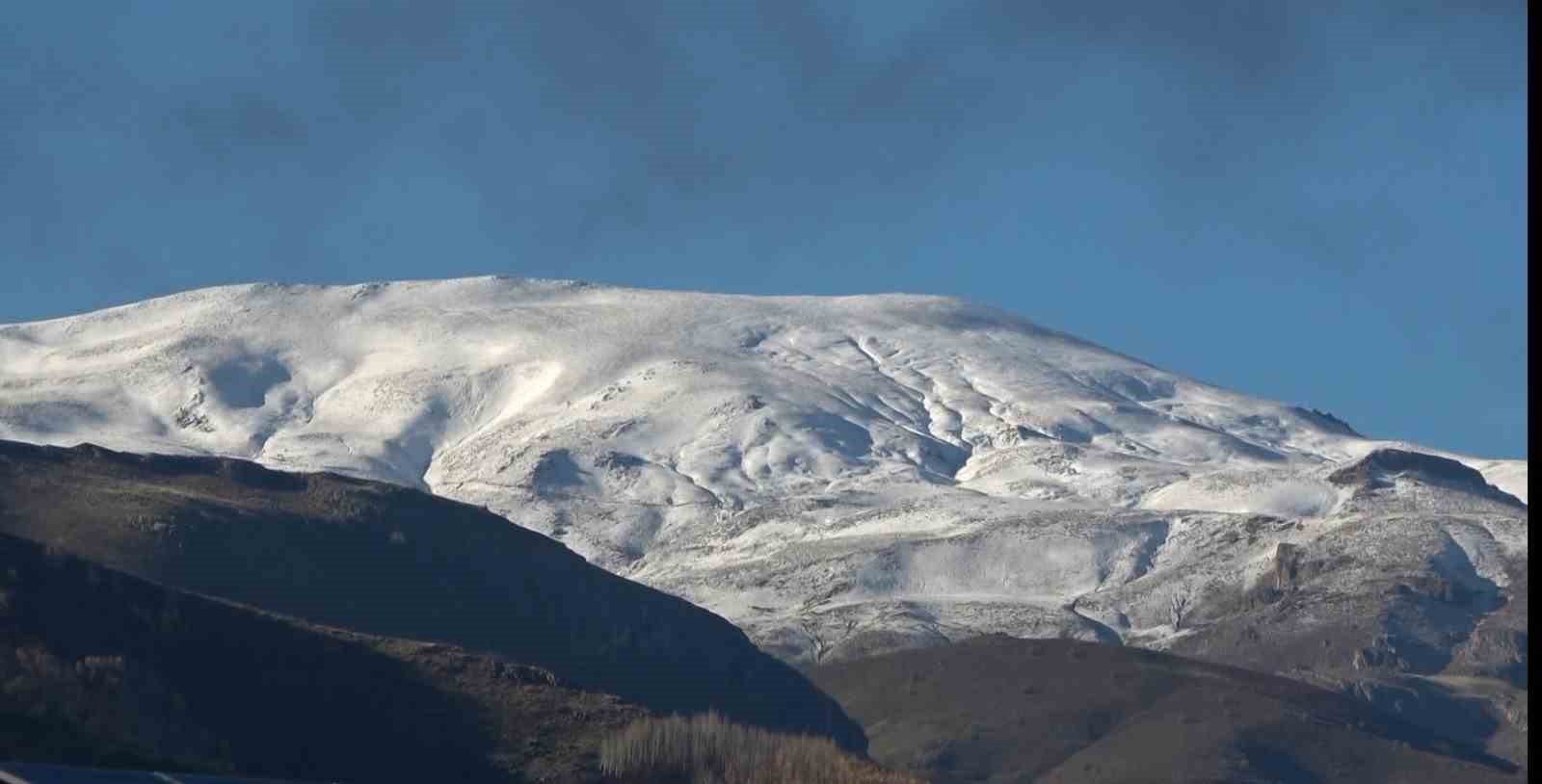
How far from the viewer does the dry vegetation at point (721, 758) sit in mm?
91250

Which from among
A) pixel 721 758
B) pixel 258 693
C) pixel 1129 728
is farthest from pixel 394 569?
pixel 1129 728

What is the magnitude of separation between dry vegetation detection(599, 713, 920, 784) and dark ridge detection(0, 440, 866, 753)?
2626 centimetres

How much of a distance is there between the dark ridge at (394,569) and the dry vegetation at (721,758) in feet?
86.1

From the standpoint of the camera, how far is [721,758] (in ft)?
307

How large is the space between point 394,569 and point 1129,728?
5845 cm

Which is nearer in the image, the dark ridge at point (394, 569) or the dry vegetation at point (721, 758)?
the dry vegetation at point (721, 758)

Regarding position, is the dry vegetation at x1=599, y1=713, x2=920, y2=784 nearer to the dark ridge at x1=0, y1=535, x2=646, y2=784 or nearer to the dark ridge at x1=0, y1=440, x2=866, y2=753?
the dark ridge at x1=0, y1=535, x2=646, y2=784

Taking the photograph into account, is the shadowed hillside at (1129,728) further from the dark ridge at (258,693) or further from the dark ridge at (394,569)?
the dark ridge at (258,693)

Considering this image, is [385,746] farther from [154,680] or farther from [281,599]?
[281,599]

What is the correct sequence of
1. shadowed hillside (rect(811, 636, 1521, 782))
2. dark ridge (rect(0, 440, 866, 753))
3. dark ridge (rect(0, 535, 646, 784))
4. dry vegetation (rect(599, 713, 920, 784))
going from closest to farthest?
1. dark ridge (rect(0, 535, 646, 784))
2. dry vegetation (rect(599, 713, 920, 784))
3. dark ridge (rect(0, 440, 866, 753))
4. shadowed hillside (rect(811, 636, 1521, 782))

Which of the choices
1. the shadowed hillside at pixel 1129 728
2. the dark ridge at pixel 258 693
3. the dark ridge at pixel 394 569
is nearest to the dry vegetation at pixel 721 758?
the dark ridge at pixel 258 693

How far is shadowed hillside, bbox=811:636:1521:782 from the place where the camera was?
561 ft

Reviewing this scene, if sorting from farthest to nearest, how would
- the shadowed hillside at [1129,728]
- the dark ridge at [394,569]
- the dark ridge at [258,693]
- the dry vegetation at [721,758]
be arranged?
the shadowed hillside at [1129,728], the dark ridge at [394,569], the dry vegetation at [721,758], the dark ridge at [258,693]

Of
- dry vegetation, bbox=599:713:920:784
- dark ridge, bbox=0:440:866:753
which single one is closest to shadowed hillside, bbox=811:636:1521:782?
dark ridge, bbox=0:440:866:753
